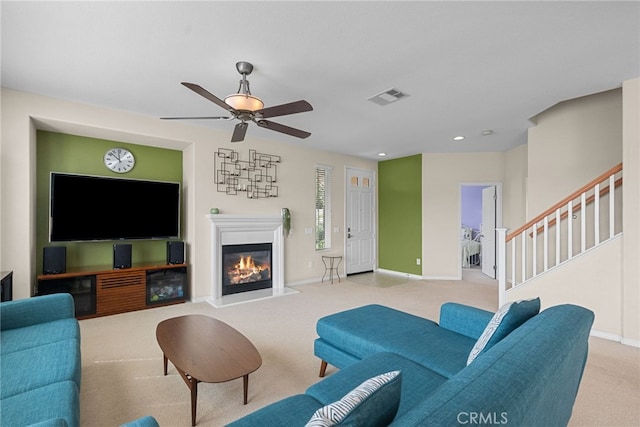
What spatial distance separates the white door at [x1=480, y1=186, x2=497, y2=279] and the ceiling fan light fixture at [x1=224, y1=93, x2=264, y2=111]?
5.58 metres

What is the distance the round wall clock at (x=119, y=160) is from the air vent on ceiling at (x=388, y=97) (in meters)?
3.45

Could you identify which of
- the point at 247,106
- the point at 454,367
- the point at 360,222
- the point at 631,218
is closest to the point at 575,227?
the point at 631,218

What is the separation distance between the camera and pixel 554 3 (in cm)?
190

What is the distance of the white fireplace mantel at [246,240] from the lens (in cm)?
452

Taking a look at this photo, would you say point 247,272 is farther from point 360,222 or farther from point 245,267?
point 360,222

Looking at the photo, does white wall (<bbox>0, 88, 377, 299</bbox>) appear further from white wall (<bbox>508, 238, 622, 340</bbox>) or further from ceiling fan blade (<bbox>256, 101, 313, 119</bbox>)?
white wall (<bbox>508, 238, 622, 340</bbox>)

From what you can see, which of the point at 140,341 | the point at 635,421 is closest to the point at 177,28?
the point at 140,341

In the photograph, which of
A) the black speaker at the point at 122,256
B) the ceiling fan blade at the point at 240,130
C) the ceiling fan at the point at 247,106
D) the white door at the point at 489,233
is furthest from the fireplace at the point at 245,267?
the white door at the point at 489,233

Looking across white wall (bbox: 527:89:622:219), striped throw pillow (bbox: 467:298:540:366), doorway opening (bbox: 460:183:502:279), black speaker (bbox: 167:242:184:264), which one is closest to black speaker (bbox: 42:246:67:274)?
black speaker (bbox: 167:242:184:264)

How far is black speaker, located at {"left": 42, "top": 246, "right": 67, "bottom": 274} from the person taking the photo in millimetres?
3471

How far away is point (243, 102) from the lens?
2.42 m

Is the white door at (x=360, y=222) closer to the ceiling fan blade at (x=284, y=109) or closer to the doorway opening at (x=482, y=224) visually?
the doorway opening at (x=482, y=224)

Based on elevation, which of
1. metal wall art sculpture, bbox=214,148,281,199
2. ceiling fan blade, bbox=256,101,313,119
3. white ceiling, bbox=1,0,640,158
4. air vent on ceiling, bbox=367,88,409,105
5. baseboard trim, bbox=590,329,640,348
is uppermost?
white ceiling, bbox=1,0,640,158

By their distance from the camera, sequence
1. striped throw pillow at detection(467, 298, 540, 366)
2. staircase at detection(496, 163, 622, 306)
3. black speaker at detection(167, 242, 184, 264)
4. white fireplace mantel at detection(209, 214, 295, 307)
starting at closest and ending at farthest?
striped throw pillow at detection(467, 298, 540, 366) < staircase at detection(496, 163, 622, 306) < black speaker at detection(167, 242, 184, 264) < white fireplace mantel at detection(209, 214, 295, 307)
